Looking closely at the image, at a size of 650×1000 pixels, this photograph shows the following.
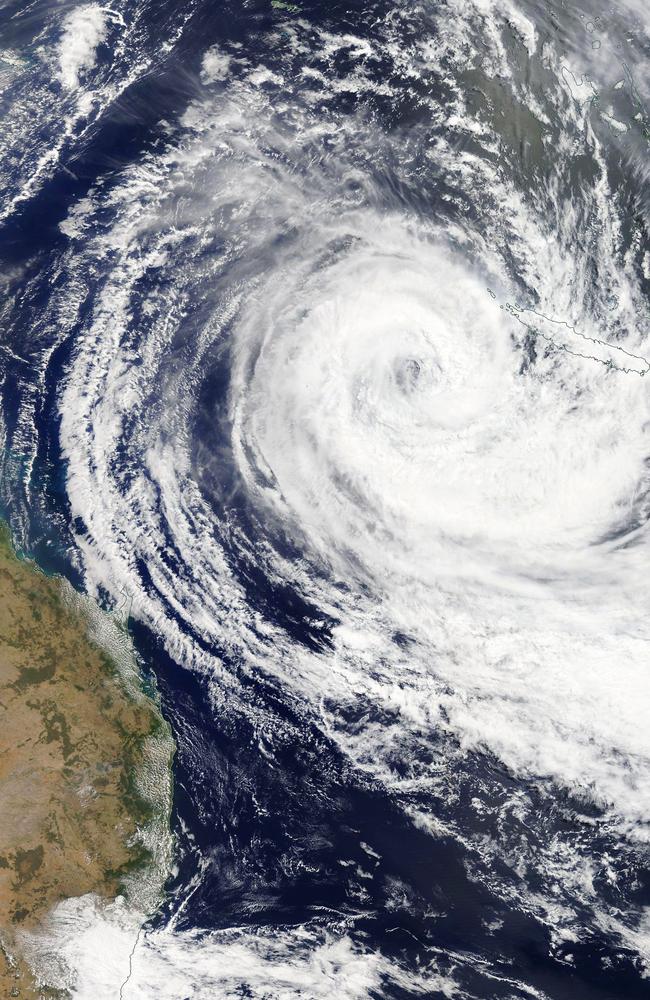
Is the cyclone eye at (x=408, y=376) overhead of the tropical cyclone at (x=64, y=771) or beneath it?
overhead

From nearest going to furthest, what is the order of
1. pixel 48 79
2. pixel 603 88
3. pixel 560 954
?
pixel 560 954 < pixel 603 88 < pixel 48 79

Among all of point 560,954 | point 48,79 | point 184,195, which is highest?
point 48,79

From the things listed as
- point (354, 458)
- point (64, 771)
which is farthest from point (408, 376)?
point (64, 771)

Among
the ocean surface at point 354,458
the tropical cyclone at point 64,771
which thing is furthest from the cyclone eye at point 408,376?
the tropical cyclone at point 64,771

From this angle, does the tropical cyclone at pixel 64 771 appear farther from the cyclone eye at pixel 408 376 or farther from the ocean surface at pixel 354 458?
the cyclone eye at pixel 408 376

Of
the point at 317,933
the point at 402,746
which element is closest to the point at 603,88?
the point at 402,746

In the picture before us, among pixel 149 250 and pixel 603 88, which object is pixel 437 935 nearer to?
pixel 149 250

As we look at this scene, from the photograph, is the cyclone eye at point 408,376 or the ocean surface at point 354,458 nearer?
the ocean surface at point 354,458
